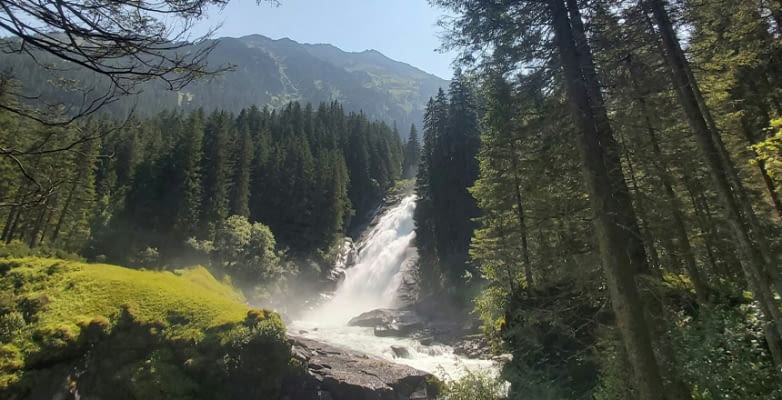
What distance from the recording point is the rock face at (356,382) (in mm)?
14664

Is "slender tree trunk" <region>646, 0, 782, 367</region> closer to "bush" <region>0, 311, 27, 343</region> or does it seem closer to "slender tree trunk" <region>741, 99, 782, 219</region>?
"slender tree trunk" <region>741, 99, 782, 219</region>

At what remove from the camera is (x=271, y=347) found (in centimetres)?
1477

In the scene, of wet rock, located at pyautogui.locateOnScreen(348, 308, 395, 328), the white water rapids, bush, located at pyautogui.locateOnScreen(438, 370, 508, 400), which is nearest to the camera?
bush, located at pyautogui.locateOnScreen(438, 370, 508, 400)

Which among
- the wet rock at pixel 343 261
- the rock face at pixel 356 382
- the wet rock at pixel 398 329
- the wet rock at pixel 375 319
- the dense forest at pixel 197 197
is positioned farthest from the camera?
the wet rock at pixel 343 261

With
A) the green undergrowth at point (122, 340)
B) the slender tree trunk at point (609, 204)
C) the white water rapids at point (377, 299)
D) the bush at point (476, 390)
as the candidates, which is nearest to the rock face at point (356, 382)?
the green undergrowth at point (122, 340)

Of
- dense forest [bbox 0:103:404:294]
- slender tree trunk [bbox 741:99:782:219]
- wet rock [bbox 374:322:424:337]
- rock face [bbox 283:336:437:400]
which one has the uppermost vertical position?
dense forest [bbox 0:103:404:294]

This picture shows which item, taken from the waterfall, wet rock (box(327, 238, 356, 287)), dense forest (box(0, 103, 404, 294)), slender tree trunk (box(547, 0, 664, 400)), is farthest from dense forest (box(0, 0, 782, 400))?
wet rock (box(327, 238, 356, 287))

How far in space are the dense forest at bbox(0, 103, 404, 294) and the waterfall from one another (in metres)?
4.04

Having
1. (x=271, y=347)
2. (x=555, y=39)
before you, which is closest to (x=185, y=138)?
(x=271, y=347)

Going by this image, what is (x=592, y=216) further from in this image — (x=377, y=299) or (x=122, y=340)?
(x=377, y=299)

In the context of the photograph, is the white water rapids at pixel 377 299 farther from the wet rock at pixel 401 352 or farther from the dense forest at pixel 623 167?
the dense forest at pixel 623 167

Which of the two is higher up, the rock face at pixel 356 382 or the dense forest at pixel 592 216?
the dense forest at pixel 592 216

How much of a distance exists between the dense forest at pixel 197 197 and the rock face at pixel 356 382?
13806 mm

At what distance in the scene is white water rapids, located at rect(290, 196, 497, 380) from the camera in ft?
71.7
